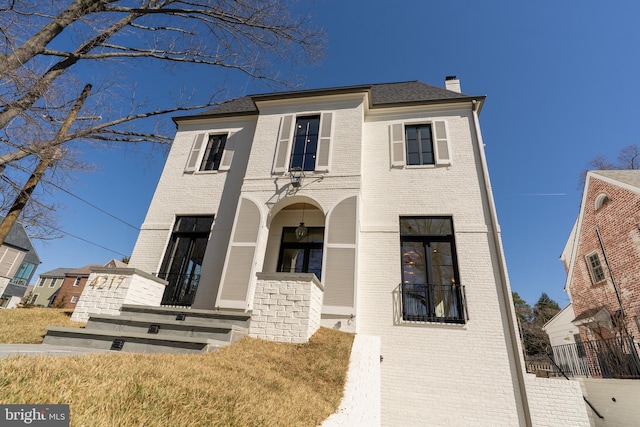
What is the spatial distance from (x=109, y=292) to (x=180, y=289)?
94.3 inches

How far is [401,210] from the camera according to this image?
24.2 ft

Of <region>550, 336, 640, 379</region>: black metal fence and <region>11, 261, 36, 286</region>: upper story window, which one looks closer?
<region>550, 336, 640, 379</region>: black metal fence

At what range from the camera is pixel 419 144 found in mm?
8367

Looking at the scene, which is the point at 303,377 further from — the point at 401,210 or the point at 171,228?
the point at 171,228

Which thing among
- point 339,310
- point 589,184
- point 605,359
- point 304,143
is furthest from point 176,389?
point 589,184

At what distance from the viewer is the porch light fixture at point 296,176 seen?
7.42 m

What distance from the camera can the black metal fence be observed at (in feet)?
21.5

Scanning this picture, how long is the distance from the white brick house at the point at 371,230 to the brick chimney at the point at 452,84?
101cm

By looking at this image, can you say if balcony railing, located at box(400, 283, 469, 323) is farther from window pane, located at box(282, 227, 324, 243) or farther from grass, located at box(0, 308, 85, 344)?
grass, located at box(0, 308, 85, 344)

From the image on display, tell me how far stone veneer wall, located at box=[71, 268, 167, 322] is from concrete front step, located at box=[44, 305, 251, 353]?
23 cm

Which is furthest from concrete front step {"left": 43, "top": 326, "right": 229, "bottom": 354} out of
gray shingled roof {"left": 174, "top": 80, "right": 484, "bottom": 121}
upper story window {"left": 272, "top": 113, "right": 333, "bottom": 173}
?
gray shingled roof {"left": 174, "top": 80, "right": 484, "bottom": 121}

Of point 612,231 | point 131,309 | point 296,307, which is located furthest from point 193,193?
point 612,231

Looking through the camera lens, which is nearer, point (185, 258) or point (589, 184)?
point (185, 258)

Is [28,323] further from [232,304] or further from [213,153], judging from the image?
[213,153]
